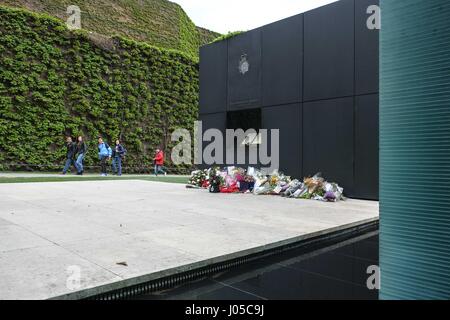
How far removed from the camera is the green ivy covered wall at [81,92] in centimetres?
1427

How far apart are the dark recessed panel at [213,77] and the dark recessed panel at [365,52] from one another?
4236mm

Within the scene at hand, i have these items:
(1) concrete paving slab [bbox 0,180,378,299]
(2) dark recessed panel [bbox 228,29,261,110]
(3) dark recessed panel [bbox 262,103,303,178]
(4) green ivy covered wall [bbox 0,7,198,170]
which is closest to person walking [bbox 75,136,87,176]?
(4) green ivy covered wall [bbox 0,7,198,170]

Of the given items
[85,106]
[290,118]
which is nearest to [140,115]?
[85,106]

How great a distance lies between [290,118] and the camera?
910cm

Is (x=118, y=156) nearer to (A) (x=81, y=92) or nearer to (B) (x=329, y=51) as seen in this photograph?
(A) (x=81, y=92)

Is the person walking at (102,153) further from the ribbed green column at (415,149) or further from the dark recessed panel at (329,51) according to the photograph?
the ribbed green column at (415,149)

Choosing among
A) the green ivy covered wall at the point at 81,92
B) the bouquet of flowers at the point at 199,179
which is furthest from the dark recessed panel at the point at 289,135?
the green ivy covered wall at the point at 81,92

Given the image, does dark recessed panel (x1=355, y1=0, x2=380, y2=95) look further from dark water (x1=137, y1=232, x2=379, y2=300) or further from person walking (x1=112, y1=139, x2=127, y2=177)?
person walking (x1=112, y1=139, x2=127, y2=177)

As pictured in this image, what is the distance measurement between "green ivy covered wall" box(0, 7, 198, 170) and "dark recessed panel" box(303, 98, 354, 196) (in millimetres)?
11356

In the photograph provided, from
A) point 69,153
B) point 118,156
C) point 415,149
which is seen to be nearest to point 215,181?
point 415,149

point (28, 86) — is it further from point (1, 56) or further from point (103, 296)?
point (103, 296)

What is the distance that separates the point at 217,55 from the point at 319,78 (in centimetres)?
394

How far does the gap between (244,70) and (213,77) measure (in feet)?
4.57

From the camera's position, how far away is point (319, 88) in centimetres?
852
